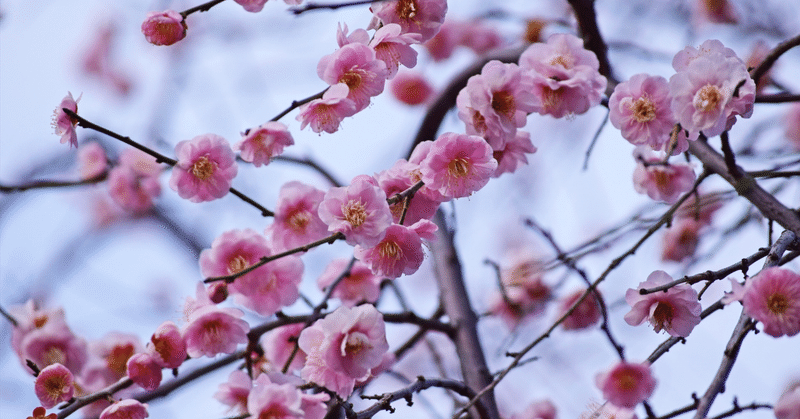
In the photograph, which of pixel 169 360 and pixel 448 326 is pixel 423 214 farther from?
pixel 448 326

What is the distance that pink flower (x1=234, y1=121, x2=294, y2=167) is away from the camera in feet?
4.70

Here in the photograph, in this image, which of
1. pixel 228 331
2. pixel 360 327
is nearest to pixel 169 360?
pixel 228 331

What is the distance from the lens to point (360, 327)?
1.27m

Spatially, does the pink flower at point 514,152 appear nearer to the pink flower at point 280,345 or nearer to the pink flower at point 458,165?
the pink flower at point 458,165

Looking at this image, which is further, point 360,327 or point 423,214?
point 423,214

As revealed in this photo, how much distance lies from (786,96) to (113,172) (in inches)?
103

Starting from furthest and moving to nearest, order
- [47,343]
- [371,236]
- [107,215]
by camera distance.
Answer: [107,215] → [47,343] → [371,236]

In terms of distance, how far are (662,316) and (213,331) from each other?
3.40ft

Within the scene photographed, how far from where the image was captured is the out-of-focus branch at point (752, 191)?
1.35 metres

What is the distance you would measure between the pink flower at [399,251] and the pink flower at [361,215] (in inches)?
2.2

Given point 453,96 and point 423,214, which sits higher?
point 453,96

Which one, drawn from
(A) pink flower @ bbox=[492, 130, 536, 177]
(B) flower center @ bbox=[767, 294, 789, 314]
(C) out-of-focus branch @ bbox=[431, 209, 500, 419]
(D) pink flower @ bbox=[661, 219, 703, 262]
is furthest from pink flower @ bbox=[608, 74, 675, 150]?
(D) pink flower @ bbox=[661, 219, 703, 262]

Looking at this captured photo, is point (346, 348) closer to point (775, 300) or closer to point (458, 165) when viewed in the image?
point (458, 165)

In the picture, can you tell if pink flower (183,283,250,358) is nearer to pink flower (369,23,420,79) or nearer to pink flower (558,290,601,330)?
pink flower (369,23,420,79)
